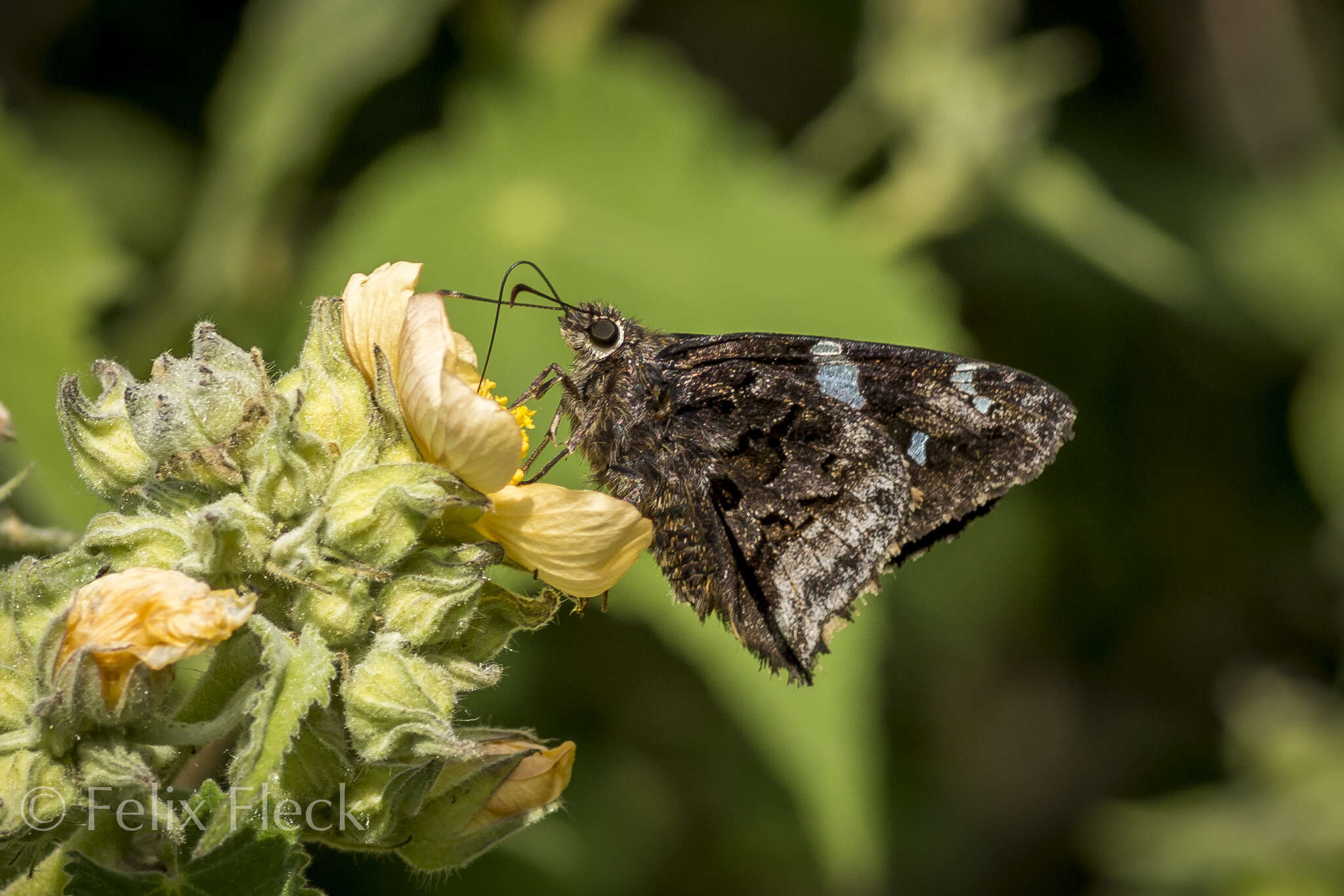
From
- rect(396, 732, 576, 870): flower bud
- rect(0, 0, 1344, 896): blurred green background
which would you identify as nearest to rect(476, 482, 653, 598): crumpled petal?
rect(396, 732, 576, 870): flower bud

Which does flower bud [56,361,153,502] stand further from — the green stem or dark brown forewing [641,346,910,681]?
dark brown forewing [641,346,910,681]

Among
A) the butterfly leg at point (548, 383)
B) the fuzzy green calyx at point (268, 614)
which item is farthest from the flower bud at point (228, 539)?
the butterfly leg at point (548, 383)

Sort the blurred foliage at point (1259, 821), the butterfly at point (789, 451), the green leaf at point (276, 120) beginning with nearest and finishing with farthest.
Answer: the butterfly at point (789, 451) → the green leaf at point (276, 120) → the blurred foliage at point (1259, 821)

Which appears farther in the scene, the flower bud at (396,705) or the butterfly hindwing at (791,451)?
the butterfly hindwing at (791,451)

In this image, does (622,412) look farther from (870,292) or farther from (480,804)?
(870,292)

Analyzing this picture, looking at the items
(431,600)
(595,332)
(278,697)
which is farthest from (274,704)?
(595,332)

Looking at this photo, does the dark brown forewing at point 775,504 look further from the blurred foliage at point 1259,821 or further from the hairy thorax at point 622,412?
the blurred foliage at point 1259,821
